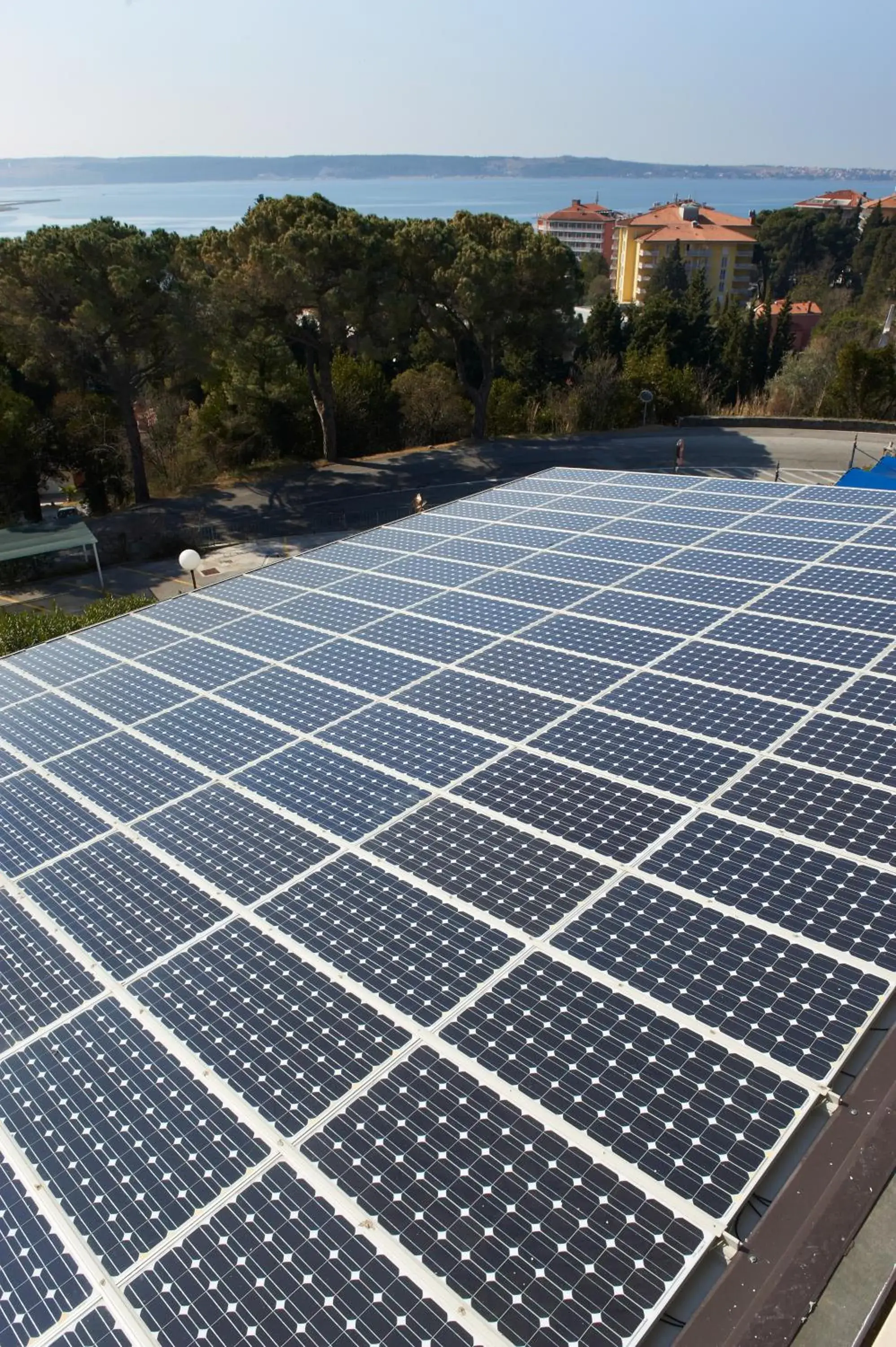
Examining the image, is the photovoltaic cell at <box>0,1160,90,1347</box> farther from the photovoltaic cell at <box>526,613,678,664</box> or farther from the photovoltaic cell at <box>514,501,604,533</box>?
the photovoltaic cell at <box>514,501,604,533</box>

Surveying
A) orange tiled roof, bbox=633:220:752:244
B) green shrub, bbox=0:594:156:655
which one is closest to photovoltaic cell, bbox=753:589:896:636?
green shrub, bbox=0:594:156:655

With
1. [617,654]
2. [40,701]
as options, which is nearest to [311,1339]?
[617,654]

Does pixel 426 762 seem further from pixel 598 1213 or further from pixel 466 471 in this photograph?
pixel 466 471

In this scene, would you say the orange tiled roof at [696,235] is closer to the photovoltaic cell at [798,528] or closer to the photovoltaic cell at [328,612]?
the photovoltaic cell at [798,528]

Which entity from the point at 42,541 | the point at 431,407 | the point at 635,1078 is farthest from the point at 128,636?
the point at 431,407

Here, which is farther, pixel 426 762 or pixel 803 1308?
pixel 426 762

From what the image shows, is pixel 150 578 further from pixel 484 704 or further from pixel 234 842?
pixel 234 842
